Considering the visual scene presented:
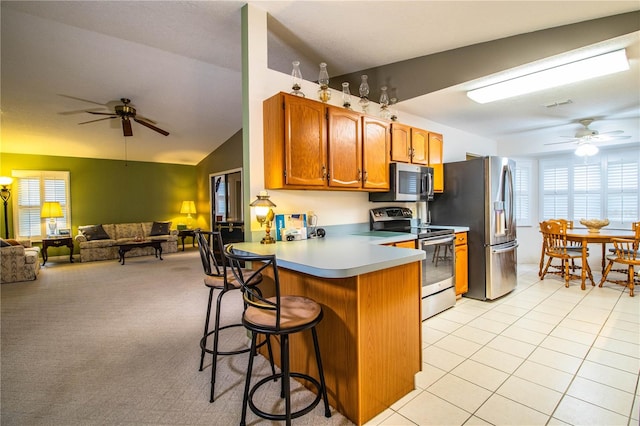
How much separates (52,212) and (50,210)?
63mm

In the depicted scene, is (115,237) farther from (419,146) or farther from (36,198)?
(419,146)

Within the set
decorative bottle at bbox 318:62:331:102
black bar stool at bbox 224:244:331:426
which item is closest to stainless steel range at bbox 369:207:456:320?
decorative bottle at bbox 318:62:331:102

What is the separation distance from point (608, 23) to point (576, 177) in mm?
4023

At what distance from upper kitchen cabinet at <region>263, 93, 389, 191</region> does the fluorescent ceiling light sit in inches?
51.4

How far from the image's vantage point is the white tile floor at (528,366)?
1.70 metres

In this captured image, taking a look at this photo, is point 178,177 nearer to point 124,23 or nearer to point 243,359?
point 124,23

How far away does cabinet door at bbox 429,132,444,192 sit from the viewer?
3.87 metres

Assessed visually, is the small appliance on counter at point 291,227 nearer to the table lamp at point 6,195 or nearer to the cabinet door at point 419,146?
the cabinet door at point 419,146

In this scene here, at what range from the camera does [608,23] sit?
233cm

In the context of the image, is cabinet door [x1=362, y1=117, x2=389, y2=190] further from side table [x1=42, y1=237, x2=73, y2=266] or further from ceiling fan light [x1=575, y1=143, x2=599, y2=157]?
side table [x1=42, y1=237, x2=73, y2=266]

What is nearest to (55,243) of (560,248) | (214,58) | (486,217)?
(214,58)

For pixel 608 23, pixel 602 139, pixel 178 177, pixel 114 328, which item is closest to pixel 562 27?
pixel 608 23

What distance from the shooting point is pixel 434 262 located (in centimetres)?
320

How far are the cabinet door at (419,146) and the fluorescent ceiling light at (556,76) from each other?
0.65 metres
